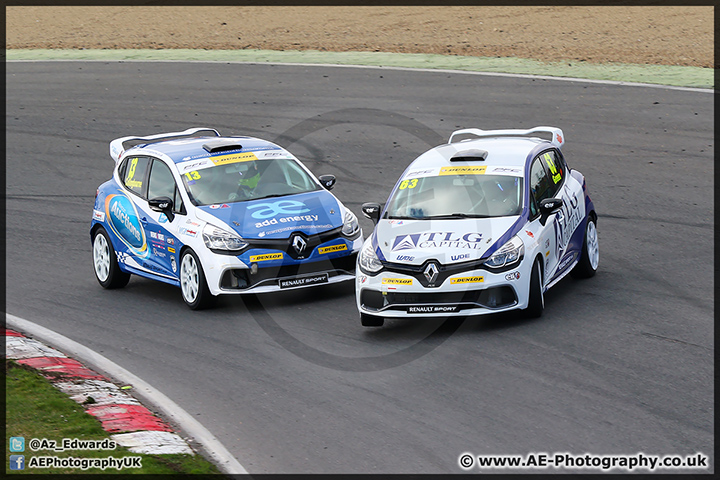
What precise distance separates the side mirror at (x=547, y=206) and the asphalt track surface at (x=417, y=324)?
0.97 meters

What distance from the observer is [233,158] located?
1232cm

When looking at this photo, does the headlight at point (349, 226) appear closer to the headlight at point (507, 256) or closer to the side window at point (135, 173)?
the headlight at point (507, 256)

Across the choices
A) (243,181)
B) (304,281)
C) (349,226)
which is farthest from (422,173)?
(243,181)

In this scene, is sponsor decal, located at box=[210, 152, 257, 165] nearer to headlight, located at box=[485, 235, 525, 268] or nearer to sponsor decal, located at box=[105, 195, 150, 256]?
sponsor decal, located at box=[105, 195, 150, 256]

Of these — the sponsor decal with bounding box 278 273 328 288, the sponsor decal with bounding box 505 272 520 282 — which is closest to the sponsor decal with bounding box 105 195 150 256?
the sponsor decal with bounding box 278 273 328 288

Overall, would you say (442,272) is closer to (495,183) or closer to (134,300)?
(495,183)

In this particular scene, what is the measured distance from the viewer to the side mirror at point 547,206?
34.3 ft

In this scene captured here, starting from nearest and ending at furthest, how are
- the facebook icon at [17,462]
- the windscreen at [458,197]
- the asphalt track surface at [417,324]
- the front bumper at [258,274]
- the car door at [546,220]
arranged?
the facebook icon at [17,462]
the asphalt track surface at [417,324]
the car door at [546,220]
the windscreen at [458,197]
the front bumper at [258,274]

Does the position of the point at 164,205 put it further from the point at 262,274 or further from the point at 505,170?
the point at 505,170

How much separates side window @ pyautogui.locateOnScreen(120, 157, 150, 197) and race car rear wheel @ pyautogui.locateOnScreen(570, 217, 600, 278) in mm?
5518

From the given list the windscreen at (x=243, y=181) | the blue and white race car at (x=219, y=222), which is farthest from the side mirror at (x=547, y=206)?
the windscreen at (x=243, y=181)

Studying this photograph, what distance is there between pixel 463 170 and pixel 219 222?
2864mm

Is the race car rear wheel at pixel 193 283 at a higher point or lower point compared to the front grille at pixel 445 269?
lower

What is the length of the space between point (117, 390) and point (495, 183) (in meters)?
4.68
